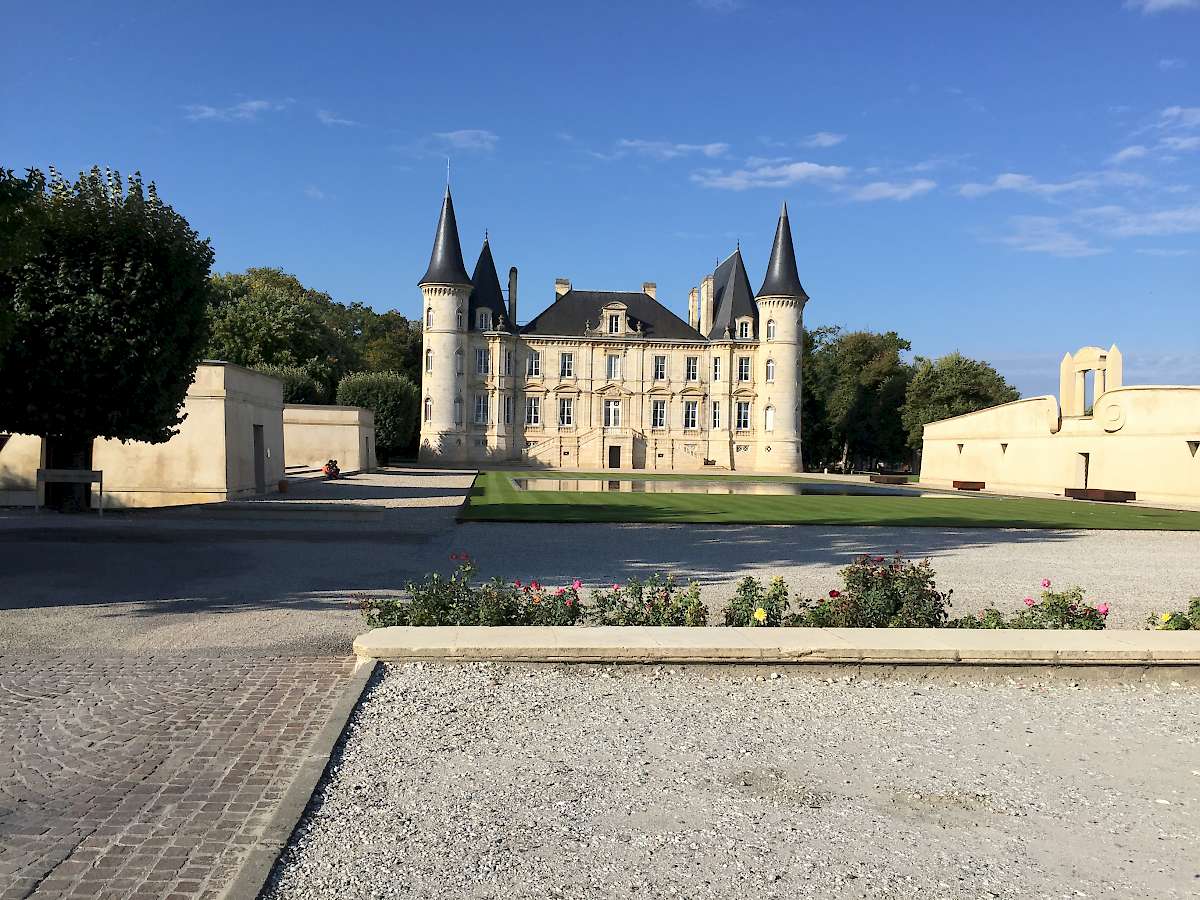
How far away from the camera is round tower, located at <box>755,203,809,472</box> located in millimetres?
69750

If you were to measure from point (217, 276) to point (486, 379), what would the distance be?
2157cm

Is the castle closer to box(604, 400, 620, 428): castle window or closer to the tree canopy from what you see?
box(604, 400, 620, 428): castle window

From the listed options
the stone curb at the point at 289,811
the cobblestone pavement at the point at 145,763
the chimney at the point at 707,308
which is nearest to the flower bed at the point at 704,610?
the cobblestone pavement at the point at 145,763

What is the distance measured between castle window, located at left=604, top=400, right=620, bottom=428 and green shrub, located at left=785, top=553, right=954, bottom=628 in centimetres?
6257

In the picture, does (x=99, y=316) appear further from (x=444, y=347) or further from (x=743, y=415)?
(x=743, y=415)

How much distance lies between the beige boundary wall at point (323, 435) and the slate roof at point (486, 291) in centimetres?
2490

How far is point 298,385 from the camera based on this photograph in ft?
181

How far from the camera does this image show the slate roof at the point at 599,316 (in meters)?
73.1

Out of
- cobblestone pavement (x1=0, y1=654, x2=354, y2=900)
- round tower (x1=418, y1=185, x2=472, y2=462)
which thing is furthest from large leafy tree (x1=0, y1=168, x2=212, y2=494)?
round tower (x1=418, y1=185, x2=472, y2=462)

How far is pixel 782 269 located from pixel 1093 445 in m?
34.3

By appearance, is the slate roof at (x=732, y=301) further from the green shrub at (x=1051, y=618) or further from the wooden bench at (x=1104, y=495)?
the green shrub at (x=1051, y=618)

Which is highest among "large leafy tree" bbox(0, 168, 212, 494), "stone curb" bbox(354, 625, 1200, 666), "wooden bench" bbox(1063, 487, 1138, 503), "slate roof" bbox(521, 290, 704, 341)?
"slate roof" bbox(521, 290, 704, 341)

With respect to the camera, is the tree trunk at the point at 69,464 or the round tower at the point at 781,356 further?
the round tower at the point at 781,356

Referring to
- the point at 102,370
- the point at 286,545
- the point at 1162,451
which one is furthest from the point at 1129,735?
the point at 1162,451
